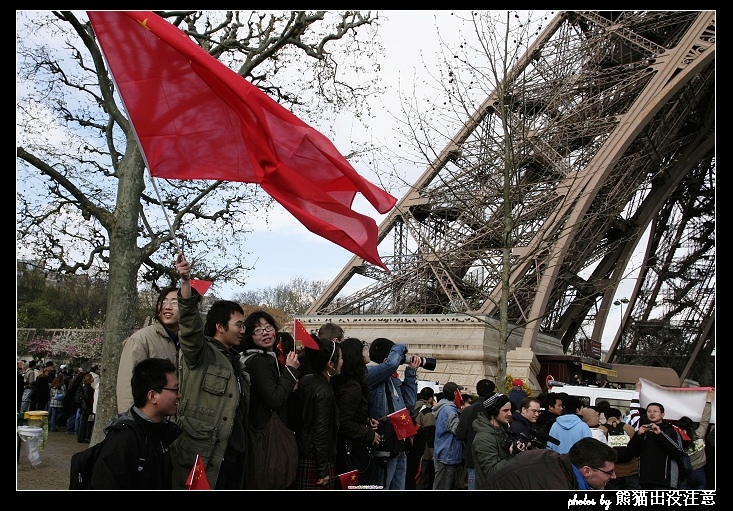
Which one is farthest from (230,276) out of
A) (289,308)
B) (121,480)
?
(289,308)

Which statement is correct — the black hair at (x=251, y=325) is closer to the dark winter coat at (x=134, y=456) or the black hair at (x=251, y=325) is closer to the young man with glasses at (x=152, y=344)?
the young man with glasses at (x=152, y=344)

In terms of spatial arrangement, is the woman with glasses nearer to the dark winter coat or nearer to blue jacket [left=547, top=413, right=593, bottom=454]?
the dark winter coat

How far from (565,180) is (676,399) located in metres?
12.8

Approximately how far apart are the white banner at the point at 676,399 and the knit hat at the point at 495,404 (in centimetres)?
329

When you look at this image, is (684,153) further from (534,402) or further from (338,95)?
(534,402)

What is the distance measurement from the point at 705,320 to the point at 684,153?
9.85 m

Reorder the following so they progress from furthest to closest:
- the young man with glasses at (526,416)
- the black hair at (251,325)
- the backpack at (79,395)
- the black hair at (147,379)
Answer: the backpack at (79,395)
the young man with glasses at (526,416)
the black hair at (251,325)
the black hair at (147,379)

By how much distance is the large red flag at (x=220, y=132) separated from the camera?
510 centimetres

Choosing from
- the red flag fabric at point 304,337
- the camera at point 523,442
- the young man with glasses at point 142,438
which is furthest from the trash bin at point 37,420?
the young man with glasses at point 142,438

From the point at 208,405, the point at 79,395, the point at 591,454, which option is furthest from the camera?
the point at 79,395

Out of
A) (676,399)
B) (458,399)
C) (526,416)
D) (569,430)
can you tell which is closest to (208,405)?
(526,416)

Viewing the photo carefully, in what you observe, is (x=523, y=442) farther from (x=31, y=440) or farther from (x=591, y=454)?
(x=31, y=440)

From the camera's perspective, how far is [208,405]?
14.3 ft

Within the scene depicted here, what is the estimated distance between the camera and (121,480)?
3467mm
